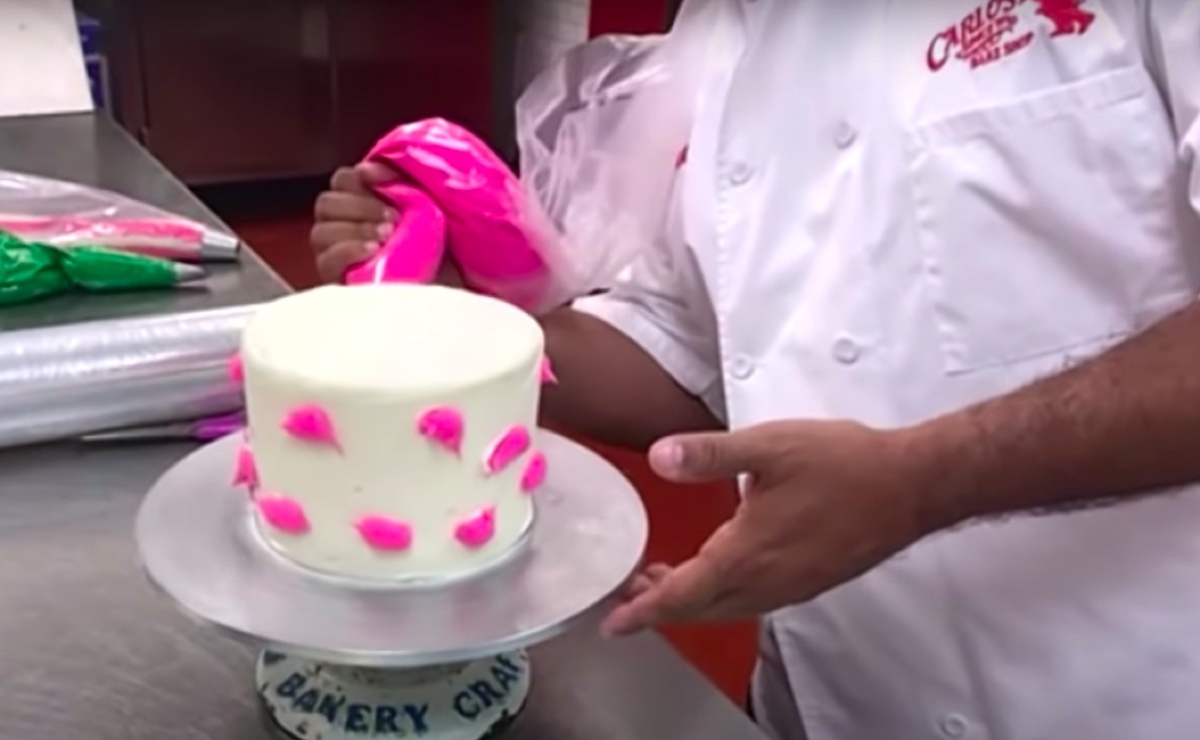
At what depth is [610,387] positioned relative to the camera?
0.98 metres

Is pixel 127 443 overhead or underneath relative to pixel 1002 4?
underneath

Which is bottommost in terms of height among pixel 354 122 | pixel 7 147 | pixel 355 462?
pixel 354 122

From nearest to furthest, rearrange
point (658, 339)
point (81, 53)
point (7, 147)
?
point (658, 339) → point (7, 147) → point (81, 53)

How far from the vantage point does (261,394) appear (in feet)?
1.83

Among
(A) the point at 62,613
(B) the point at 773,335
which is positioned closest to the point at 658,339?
(B) the point at 773,335

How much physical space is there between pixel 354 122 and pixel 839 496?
3116mm

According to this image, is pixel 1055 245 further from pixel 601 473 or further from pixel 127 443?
pixel 127 443

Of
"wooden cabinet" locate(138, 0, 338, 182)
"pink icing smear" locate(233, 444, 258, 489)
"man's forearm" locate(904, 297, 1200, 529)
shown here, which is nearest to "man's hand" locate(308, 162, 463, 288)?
"pink icing smear" locate(233, 444, 258, 489)

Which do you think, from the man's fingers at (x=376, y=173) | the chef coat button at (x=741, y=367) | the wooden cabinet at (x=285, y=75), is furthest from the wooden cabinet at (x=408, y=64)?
the chef coat button at (x=741, y=367)

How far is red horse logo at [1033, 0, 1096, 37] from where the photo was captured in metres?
0.74

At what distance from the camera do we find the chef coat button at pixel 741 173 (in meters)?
0.84

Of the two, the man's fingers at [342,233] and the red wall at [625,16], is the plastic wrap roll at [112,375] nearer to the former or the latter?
the man's fingers at [342,233]

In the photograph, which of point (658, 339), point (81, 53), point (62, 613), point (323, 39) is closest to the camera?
point (62, 613)

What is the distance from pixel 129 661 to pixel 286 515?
143mm
